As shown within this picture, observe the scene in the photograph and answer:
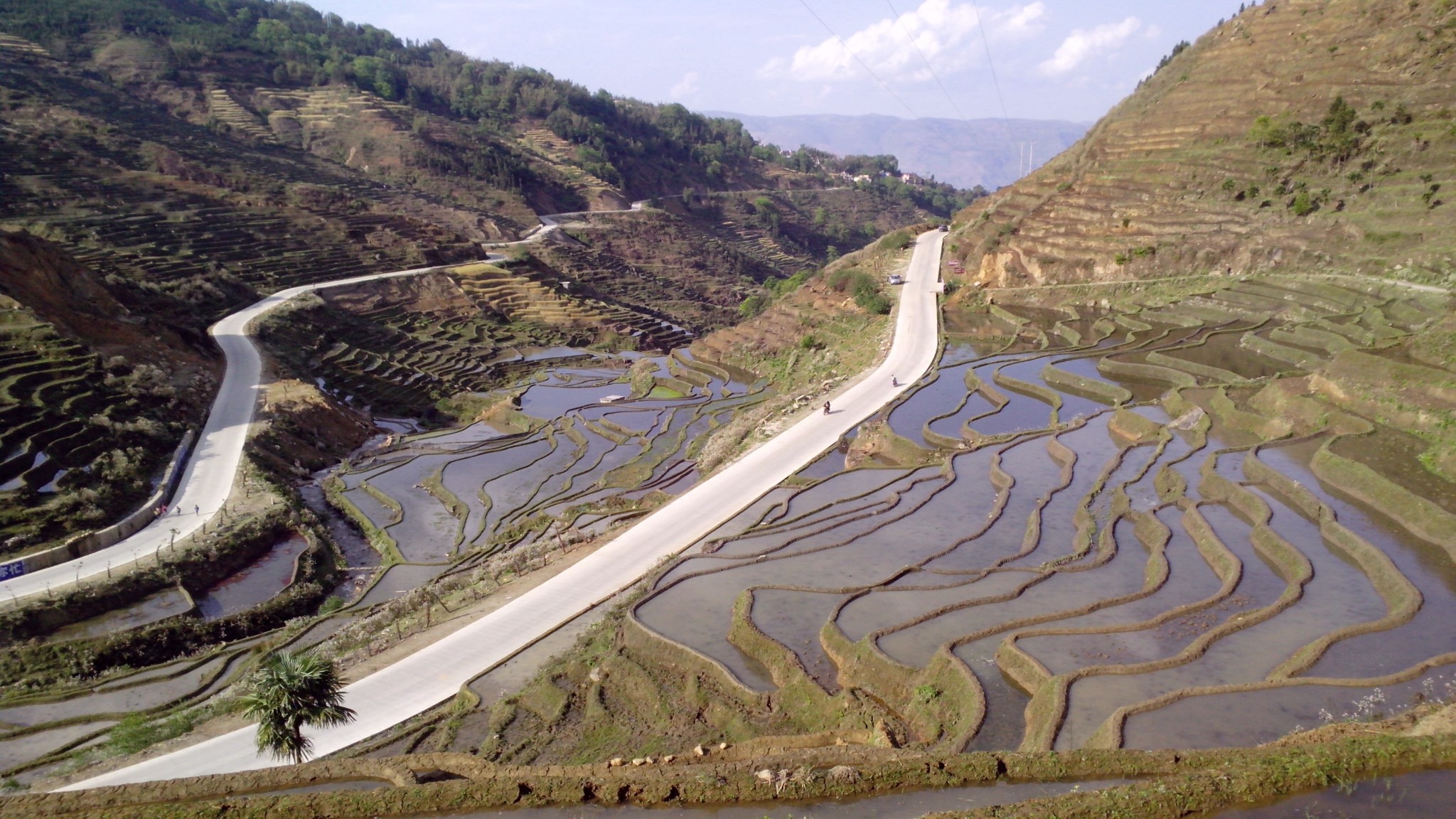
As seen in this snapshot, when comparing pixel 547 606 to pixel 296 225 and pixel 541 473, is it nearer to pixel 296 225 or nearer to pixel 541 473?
pixel 541 473

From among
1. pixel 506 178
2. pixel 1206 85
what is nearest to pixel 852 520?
pixel 1206 85

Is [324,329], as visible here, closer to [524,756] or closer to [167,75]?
[524,756]

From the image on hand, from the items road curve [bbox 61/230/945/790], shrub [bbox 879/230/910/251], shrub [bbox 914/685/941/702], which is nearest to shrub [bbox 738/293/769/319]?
shrub [bbox 879/230/910/251]

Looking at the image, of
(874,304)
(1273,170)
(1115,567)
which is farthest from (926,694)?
(1273,170)

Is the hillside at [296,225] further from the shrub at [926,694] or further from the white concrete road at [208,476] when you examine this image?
the shrub at [926,694]

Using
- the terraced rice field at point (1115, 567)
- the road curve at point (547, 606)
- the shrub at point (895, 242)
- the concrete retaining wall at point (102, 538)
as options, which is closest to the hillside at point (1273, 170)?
Answer: the shrub at point (895, 242)

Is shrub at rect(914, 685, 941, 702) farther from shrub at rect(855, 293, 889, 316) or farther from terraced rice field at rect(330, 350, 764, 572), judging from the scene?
shrub at rect(855, 293, 889, 316)

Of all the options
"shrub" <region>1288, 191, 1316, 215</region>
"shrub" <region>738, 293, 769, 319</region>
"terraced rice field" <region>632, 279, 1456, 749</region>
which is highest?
"shrub" <region>1288, 191, 1316, 215</region>
